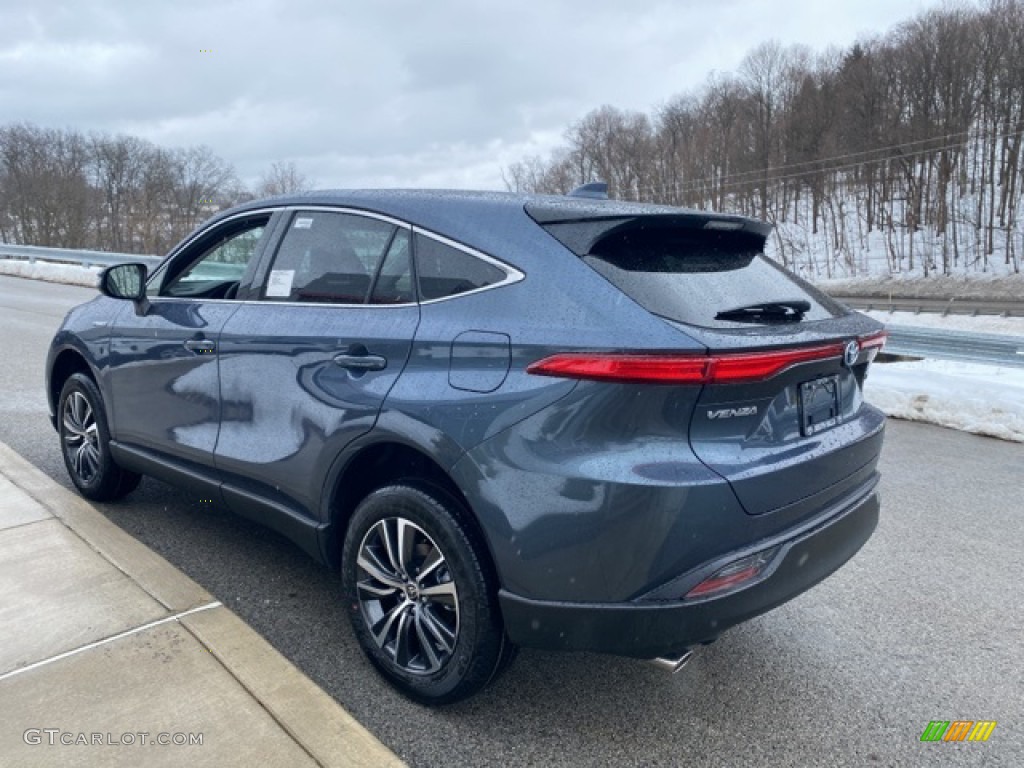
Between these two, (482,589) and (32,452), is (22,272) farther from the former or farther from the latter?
(482,589)

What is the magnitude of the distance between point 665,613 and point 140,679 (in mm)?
1828

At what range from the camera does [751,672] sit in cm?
282

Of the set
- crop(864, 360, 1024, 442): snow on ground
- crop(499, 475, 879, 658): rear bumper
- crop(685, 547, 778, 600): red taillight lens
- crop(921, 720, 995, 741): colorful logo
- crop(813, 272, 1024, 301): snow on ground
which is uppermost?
crop(685, 547, 778, 600): red taillight lens

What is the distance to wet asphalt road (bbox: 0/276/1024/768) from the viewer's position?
2387mm

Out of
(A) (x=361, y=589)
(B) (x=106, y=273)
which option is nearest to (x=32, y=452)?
(B) (x=106, y=273)

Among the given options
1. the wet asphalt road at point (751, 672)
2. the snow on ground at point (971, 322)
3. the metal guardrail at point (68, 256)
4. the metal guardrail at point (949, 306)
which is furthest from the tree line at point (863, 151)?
the wet asphalt road at point (751, 672)

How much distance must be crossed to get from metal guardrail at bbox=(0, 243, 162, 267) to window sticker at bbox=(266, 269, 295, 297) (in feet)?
63.2

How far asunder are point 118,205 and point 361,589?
227 feet

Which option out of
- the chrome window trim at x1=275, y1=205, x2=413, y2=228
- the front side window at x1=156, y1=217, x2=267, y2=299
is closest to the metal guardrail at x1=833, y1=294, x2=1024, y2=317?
the front side window at x1=156, y1=217, x2=267, y2=299

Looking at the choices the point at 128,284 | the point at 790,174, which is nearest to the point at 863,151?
the point at 790,174

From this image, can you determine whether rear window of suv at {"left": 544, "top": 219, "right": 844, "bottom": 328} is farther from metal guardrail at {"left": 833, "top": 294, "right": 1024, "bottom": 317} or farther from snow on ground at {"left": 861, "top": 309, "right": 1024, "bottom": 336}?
metal guardrail at {"left": 833, "top": 294, "right": 1024, "bottom": 317}

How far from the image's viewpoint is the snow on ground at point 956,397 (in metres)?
6.79

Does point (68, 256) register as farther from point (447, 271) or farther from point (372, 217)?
point (447, 271)

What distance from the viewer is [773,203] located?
63.4m
